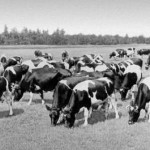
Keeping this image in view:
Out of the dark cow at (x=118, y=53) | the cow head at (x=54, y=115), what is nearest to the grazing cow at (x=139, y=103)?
the cow head at (x=54, y=115)

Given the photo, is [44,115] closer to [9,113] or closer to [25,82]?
[9,113]

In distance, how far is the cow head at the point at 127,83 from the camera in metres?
15.8

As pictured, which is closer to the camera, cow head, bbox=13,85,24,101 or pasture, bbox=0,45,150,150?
pasture, bbox=0,45,150,150

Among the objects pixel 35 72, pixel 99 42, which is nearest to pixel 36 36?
pixel 99 42

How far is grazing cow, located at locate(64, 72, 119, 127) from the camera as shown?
10789 millimetres

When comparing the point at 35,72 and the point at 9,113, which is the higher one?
the point at 35,72

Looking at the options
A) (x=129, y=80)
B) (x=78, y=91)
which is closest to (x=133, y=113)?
(x=78, y=91)

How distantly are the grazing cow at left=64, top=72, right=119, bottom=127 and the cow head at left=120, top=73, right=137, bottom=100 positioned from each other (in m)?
3.80

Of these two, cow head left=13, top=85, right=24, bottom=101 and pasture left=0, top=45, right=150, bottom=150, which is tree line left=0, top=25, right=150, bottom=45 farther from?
pasture left=0, top=45, right=150, bottom=150

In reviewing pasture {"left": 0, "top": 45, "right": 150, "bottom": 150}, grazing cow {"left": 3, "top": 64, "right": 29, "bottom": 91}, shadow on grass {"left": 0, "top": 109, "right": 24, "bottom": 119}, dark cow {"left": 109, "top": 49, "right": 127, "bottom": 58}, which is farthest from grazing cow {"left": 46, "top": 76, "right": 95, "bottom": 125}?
dark cow {"left": 109, "top": 49, "right": 127, "bottom": 58}

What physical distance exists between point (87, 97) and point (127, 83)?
5.50 meters

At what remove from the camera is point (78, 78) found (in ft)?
42.1

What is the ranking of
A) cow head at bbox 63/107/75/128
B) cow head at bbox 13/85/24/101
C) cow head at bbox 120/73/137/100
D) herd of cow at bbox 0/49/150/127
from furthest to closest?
1. cow head at bbox 120/73/137/100
2. cow head at bbox 13/85/24/101
3. herd of cow at bbox 0/49/150/127
4. cow head at bbox 63/107/75/128

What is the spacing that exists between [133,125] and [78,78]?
11.1ft
